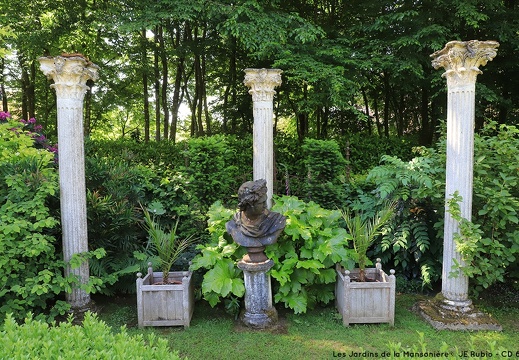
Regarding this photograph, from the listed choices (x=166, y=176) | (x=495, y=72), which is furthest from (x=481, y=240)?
(x=495, y=72)

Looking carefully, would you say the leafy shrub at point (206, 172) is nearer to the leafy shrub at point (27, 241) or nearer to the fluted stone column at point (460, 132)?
the leafy shrub at point (27, 241)

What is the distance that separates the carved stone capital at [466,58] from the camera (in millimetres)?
3994

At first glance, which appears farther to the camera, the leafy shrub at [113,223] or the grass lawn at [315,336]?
the leafy shrub at [113,223]

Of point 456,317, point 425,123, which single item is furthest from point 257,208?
point 425,123

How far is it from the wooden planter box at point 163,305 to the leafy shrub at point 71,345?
1.89m

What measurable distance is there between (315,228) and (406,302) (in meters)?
1.55

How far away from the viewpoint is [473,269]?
4105mm

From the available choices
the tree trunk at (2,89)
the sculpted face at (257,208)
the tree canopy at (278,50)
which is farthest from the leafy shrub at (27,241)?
the tree trunk at (2,89)

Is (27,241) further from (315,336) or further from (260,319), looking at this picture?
(315,336)

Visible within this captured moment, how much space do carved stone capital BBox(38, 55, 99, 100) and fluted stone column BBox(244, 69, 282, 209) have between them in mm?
1936

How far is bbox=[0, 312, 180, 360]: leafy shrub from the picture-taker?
1928mm

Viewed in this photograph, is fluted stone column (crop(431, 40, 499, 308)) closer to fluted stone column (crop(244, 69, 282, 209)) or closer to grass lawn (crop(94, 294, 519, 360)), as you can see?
grass lawn (crop(94, 294, 519, 360))

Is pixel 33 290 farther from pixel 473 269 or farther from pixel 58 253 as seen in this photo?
pixel 473 269

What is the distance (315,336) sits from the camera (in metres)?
4.00
